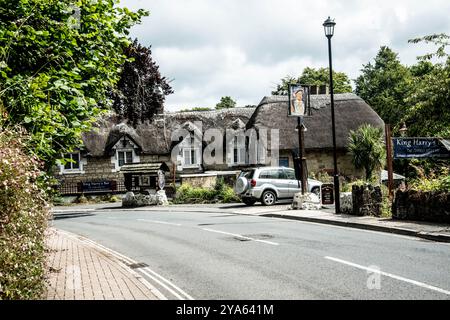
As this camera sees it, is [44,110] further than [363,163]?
No

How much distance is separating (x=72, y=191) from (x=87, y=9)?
104ft

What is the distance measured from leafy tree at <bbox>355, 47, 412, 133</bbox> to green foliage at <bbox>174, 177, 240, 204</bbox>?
81.3ft

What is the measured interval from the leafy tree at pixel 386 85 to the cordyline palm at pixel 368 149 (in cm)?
1394

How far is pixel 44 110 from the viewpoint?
24.6 ft

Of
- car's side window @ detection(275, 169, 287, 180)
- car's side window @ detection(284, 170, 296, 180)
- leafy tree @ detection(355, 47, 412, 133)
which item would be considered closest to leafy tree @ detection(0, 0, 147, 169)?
car's side window @ detection(275, 169, 287, 180)

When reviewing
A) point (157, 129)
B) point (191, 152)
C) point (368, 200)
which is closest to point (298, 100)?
point (368, 200)

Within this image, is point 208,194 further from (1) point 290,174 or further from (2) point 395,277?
(2) point 395,277

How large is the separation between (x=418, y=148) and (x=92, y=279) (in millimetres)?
12376

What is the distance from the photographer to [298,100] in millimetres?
20375

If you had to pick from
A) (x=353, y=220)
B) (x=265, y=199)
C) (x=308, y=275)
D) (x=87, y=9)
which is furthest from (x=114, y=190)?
(x=308, y=275)

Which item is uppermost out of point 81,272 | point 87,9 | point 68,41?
point 87,9

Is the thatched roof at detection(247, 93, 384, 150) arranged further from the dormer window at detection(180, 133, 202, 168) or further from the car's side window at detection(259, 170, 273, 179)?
the car's side window at detection(259, 170, 273, 179)
